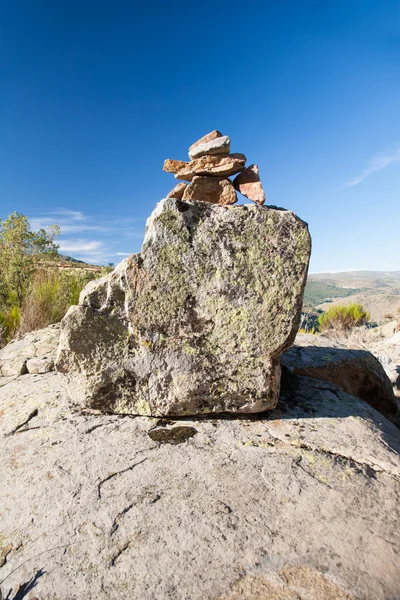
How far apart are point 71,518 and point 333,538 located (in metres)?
1.26

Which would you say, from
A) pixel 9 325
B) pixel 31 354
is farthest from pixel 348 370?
pixel 9 325

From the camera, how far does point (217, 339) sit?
2.69m

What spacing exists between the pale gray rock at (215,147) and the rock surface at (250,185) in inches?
10.6

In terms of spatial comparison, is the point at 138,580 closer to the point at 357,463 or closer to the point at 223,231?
the point at 357,463

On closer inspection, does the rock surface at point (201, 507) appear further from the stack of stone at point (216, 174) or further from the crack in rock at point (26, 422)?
the stack of stone at point (216, 174)

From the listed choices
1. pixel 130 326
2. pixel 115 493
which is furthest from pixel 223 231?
pixel 115 493

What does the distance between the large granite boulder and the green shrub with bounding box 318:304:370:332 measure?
12.3 m

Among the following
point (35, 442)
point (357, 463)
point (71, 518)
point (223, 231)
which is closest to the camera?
point (71, 518)

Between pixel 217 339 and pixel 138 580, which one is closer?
pixel 138 580

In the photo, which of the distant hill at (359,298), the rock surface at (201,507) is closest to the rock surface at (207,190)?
the rock surface at (201,507)

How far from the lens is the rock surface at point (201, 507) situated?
1.51 m

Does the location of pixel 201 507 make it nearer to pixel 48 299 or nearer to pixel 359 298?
pixel 48 299

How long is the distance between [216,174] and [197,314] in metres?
1.53

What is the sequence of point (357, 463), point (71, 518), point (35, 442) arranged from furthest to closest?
point (35, 442) < point (357, 463) < point (71, 518)
